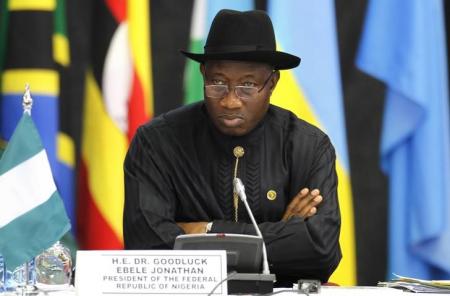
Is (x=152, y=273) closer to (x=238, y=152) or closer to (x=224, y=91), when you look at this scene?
(x=224, y=91)

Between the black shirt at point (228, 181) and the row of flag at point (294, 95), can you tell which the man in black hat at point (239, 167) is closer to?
the black shirt at point (228, 181)

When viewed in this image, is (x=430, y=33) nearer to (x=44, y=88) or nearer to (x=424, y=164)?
(x=424, y=164)

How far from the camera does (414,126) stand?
558cm

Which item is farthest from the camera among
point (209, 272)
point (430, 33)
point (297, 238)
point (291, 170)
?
point (430, 33)

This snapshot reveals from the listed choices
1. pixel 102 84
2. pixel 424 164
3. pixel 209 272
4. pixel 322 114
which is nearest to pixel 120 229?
pixel 102 84

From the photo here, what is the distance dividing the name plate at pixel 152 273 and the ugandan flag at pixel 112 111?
7.31 feet

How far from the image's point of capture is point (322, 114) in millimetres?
5492

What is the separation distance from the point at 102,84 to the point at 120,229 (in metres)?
0.73

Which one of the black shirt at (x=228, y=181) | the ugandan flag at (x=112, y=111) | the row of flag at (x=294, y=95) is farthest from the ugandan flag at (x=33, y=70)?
the black shirt at (x=228, y=181)

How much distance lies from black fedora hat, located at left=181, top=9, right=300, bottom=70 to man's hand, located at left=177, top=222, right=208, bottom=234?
656mm

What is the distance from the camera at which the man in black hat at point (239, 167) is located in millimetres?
4203

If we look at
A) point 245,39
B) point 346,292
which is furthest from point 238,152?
point 346,292

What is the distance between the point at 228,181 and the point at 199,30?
1372 mm

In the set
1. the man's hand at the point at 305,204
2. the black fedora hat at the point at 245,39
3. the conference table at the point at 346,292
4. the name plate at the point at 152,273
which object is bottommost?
the conference table at the point at 346,292
